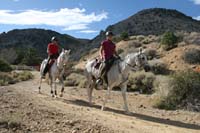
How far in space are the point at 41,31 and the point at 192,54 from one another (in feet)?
296

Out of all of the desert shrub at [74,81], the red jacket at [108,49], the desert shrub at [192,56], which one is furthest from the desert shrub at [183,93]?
the desert shrub at [192,56]

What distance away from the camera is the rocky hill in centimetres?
9406

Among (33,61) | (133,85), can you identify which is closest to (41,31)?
(33,61)

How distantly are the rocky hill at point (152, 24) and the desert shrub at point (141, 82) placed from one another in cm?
5611

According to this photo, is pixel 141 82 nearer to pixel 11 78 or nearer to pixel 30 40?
pixel 11 78

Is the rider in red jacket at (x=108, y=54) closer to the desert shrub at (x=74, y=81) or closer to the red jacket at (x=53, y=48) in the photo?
the red jacket at (x=53, y=48)

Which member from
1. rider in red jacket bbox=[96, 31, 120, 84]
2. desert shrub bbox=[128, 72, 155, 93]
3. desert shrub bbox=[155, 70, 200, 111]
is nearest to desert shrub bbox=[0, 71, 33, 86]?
desert shrub bbox=[128, 72, 155, 93]

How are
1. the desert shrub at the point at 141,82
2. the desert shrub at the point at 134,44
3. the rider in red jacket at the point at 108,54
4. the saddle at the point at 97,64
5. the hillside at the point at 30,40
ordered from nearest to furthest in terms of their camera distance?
the rider in red jacket at the point at 108,54, the saddle at the point at 97,64, the desert shrub at the point at 141,82, the desert shrub at the point at 134,44, the hillside at the point at 30,40

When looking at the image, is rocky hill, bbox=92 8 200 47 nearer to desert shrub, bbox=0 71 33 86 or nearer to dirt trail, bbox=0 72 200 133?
desert shrub, bbox=0 71 33 86

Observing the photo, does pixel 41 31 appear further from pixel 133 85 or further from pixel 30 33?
pixel 133 85

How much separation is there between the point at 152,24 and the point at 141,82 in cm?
6645

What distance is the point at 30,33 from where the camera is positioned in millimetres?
133875

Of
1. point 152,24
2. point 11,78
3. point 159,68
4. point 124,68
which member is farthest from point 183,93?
point 152,24

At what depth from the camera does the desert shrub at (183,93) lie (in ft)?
70.7
